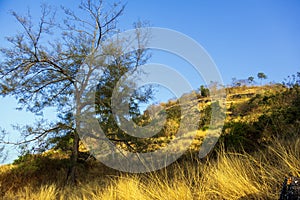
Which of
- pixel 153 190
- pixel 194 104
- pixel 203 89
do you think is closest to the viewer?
pixel 153 190

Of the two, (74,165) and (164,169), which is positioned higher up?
(74,165)

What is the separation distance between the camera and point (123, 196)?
390cm

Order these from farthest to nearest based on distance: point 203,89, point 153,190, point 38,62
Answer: point 203,89
point 38,62
point 153,190

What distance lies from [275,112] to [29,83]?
7648 millimetres

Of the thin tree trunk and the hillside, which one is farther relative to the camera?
the thin tree trunk

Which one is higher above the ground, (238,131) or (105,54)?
(105,54)

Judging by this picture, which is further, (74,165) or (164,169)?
(74,165)

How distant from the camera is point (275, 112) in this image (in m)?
7.44

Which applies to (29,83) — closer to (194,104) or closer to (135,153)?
(135,153)

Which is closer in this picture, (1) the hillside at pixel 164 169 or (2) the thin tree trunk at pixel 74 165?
(1) the hillside at pixel 164 169

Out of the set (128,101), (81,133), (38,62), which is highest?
(38,62)

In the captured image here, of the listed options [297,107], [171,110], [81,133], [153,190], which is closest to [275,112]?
[297,107]

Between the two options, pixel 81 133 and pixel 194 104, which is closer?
pixel 81 133

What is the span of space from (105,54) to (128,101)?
1.74 meters
